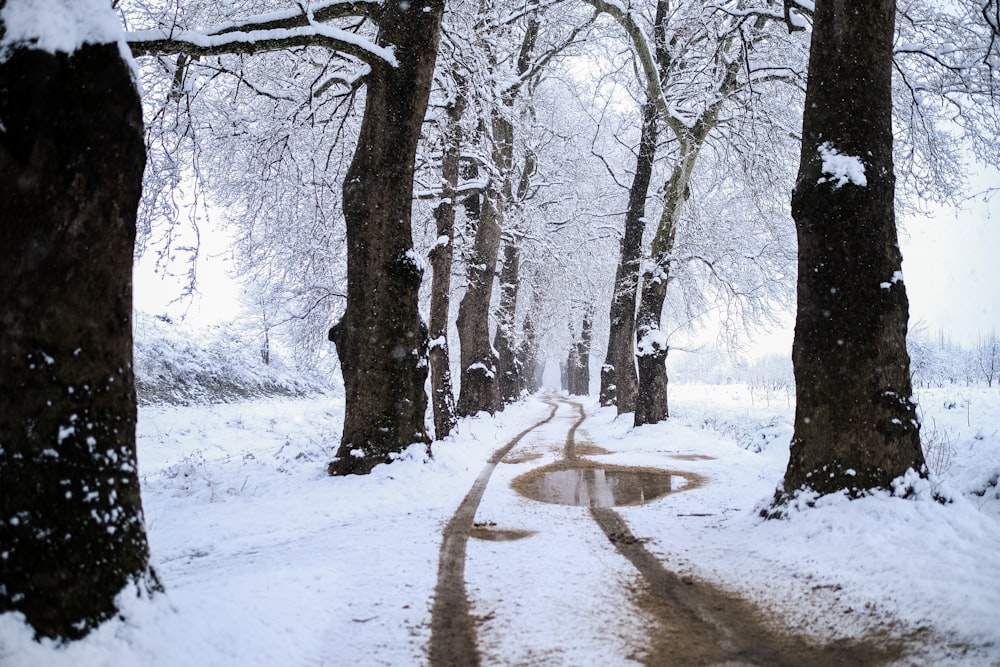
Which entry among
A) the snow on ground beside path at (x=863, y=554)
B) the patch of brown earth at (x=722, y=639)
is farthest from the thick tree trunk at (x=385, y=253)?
the patch of brown earth at (x=722, y=639)

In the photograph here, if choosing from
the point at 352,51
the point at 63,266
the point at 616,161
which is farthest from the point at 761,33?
the point at 616,161

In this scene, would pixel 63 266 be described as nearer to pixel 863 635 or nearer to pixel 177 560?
pixel 177 560

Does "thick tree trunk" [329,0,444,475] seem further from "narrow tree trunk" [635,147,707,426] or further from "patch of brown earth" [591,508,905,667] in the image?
"narrow tree trunk" [635,147,707,426]

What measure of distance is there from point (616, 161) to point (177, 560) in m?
25.1

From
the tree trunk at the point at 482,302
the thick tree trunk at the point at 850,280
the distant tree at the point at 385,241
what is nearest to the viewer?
the thick tree trunk at the point at 850,280

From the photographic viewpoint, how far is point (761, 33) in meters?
10.8

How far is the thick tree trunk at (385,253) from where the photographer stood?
23.4ft

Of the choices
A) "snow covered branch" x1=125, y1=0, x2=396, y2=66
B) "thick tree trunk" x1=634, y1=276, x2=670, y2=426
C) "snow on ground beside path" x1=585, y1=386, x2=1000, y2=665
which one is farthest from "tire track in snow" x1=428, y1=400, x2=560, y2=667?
"thick tree trunk" x1=634, y1=276, x2=670, y2=426

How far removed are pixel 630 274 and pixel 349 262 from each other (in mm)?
9600

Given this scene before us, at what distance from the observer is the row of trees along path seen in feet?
7.79

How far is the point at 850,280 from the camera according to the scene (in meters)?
4.51

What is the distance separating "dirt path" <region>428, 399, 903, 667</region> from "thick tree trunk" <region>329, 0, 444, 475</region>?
3355 millimetres

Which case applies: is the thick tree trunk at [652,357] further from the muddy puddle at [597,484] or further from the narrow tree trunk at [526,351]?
the narrow tree trunk at [526,351]

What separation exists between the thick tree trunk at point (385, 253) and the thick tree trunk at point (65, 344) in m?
4.42
